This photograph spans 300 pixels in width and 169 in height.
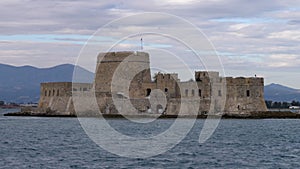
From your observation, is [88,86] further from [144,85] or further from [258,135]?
[258,135]

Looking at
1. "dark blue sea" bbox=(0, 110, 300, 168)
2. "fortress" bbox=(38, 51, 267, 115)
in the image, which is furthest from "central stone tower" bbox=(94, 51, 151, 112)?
"dark blue sea" bbox=(0, 110, 300, 168)

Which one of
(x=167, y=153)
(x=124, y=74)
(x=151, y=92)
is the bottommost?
(x=167, y=153)

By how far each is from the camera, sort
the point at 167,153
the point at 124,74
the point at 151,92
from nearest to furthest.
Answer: the point at 167,153
the point at 151,92
the point at 124,74

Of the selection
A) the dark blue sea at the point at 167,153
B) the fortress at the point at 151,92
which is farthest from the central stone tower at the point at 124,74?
the dark blue sea at the point at 167,153

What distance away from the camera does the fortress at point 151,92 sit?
4828cm

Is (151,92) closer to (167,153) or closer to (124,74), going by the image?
(124,74)

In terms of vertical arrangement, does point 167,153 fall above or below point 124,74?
below

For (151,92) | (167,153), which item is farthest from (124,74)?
(167,153)

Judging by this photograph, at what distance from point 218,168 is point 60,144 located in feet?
30.2

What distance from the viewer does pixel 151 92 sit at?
167 ft

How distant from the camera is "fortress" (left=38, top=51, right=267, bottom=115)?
48.3 meters

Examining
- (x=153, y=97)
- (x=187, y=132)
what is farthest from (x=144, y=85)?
(x=187, y=132)

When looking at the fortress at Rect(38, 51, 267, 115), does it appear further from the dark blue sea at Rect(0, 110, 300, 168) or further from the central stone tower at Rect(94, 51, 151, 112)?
the dark blue sea at Rect(0, 110, 300, 168)

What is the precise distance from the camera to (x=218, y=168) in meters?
19.5
